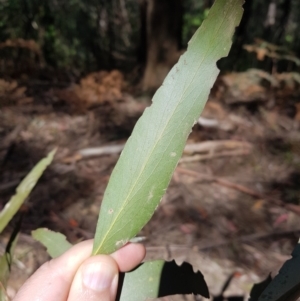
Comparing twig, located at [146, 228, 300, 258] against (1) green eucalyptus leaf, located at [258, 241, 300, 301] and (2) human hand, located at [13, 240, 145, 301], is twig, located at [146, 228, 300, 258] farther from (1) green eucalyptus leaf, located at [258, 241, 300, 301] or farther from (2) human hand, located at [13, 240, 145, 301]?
(1) green eucalyptus leaf, located at [258, 241, 300, 301]

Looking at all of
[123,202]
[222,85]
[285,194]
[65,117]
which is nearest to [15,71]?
[65,117]

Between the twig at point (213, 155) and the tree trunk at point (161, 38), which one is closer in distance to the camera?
the twig at point (213, 155)

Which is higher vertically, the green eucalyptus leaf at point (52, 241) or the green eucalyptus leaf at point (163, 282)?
the green eucalyptus leaf at point (163, 282)

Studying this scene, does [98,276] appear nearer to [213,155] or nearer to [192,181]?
[192,181]

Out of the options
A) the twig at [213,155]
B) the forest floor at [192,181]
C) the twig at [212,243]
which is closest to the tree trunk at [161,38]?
the forest floor at [192,181]

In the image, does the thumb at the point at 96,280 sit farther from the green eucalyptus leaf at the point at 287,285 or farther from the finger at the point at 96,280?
the green eucalyptus leaf at the point at 287,285

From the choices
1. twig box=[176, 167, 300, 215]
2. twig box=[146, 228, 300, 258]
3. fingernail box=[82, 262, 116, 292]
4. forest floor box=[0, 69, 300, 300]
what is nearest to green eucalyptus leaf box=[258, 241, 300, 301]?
fingernail box=[82, 262, 116, 292]

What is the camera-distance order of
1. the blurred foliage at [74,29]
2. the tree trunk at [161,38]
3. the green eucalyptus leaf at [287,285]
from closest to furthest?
the green eucalyptus leaf at [287,285] → the tree trunk at [161,38] → the blurred foliage at [74,29]
